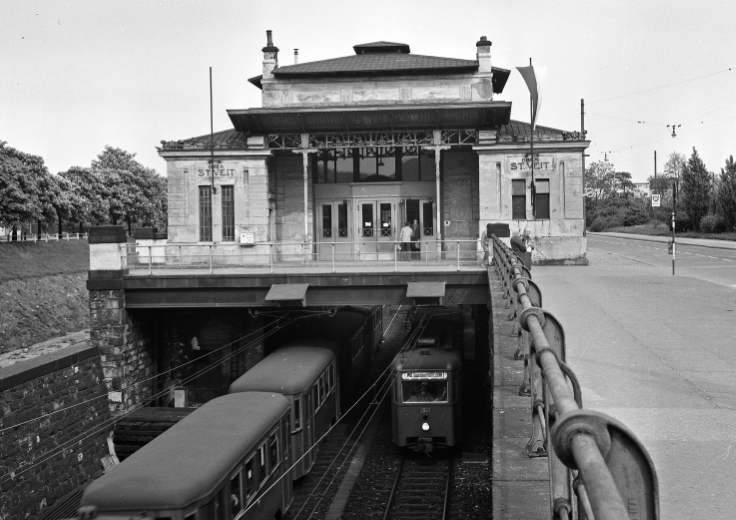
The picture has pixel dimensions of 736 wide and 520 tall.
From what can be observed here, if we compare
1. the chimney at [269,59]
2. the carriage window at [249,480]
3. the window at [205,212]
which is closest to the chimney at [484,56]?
the chimney at [269,59]

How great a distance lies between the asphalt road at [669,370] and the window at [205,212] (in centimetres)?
1561

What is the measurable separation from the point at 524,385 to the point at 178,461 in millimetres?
4866

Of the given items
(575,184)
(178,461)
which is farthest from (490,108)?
(178,461)

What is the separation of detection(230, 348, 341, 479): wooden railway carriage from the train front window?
207cm

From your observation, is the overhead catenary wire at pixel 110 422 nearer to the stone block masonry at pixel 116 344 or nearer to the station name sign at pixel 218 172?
the stone block masonry at pixel 116 344

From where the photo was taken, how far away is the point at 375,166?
1314 inches

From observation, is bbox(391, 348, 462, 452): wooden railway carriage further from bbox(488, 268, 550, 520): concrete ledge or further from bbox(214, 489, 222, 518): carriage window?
bbox(488, 268, 550, 520): concrete ledge

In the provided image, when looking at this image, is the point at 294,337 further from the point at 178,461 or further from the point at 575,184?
the point at 575,184

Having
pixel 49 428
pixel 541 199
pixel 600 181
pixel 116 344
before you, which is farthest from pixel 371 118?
pixel 600 181

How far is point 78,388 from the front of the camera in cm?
2027

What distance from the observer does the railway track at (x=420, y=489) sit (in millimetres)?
15914

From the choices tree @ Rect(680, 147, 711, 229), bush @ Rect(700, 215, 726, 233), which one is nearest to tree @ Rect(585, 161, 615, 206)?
tree @ Rect(680, 147, 711, 229)

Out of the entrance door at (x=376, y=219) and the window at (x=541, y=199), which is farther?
the entrance door at (x=376, y=219)

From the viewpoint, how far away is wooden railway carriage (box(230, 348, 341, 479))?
15172mm
